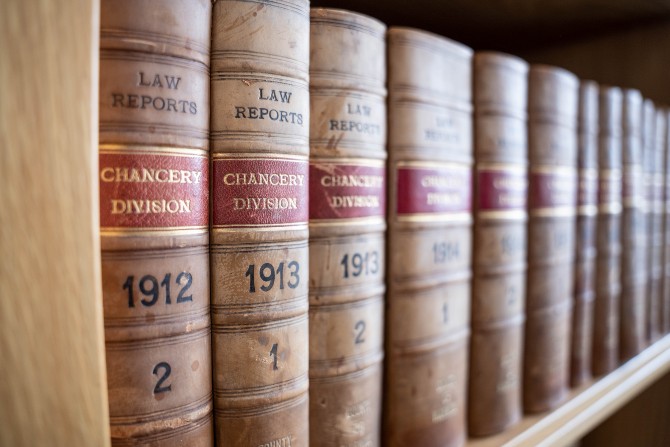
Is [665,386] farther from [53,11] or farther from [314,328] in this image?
[53,11]

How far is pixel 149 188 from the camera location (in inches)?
12.2

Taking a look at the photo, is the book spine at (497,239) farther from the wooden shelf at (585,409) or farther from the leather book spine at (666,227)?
the leather book spine at (666,227)

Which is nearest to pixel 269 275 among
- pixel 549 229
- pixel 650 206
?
pixel 549 229

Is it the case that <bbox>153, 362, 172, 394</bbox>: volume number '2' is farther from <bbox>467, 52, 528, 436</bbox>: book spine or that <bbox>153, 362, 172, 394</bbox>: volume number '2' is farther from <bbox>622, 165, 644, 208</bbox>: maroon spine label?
<bbox>622, 165, 644, 208</bbox>: maroon spine label

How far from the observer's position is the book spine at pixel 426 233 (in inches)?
17.6

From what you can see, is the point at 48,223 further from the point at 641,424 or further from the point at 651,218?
the point at 641,424

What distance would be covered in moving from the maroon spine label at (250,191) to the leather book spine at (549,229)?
1.13 feet

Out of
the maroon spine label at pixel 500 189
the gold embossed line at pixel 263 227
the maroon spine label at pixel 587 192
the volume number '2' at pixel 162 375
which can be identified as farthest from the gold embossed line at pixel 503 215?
the volume number '2' at pixel 162 375

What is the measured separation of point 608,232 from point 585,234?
6 cm

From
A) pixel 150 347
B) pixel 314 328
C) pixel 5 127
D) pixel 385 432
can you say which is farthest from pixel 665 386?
pixel 5 127

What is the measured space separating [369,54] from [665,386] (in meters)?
0.80

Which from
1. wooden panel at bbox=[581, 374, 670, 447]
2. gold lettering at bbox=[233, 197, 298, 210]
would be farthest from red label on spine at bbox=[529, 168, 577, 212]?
wooden panel at bbox=[581, 374, 670, 447]

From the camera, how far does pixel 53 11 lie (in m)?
0.23

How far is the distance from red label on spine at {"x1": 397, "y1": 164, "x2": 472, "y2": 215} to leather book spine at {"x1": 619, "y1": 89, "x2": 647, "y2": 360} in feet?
1.16
